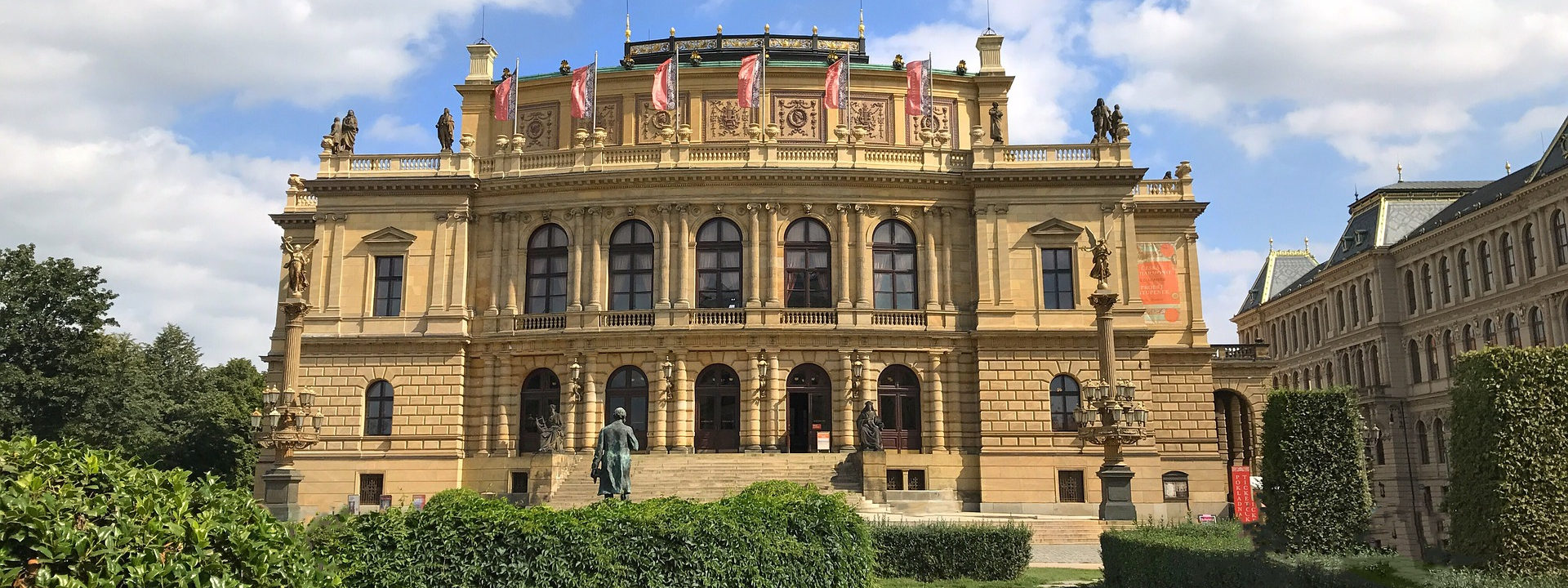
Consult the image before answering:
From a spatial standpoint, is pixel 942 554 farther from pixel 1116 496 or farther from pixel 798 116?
pixel 798 116

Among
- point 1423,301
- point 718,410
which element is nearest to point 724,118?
point 718,410

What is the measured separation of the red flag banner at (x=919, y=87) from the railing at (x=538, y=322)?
15.7 metres

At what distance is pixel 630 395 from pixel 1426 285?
48666 mm

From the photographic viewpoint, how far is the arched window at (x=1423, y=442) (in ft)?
208

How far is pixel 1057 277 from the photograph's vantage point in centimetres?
4216

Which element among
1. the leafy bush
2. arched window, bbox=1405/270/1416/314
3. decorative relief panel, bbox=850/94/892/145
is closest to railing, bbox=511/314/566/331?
decorative relief panel, bbox=850/94/892/145

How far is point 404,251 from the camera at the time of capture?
43.1 m

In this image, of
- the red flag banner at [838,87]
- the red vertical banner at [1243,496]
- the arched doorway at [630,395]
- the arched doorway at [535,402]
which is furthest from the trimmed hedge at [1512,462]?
the arched doorway at [535,402]

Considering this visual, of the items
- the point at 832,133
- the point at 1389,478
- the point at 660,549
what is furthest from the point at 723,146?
the point at 1389,478

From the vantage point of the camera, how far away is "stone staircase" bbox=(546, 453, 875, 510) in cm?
3678

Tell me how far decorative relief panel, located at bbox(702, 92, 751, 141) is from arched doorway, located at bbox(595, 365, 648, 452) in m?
10.7

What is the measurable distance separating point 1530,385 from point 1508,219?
46833 mm

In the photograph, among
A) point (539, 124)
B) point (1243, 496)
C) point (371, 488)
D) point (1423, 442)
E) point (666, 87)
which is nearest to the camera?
point (1243, 496)

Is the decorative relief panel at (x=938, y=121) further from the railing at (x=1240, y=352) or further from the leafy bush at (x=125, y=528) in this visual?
the leafy bush at (x=125, y=528)
